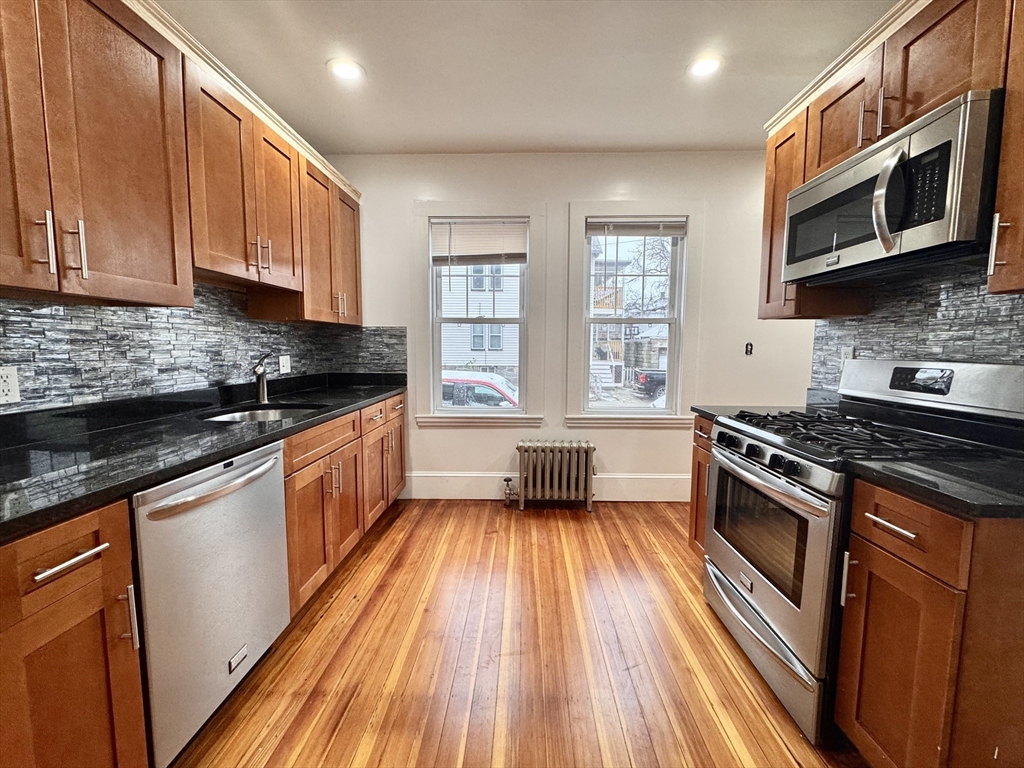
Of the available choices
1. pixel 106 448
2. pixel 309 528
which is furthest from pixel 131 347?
pixel 309 528

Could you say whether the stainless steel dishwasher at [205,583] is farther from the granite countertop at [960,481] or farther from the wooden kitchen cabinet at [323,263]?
the granite countertop at [960,481]

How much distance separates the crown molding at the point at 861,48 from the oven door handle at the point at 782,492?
171 centimetres

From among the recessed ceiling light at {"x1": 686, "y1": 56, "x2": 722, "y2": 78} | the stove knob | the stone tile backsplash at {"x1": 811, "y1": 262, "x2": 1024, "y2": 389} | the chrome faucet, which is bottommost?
the stove knob

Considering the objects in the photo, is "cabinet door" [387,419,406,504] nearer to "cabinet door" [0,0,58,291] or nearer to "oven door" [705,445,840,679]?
"cabinet door" [0,0,58,291]

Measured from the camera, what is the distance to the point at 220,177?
5.62ft

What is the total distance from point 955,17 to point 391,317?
3.15 m

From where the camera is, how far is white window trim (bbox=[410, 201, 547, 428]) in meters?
3.10

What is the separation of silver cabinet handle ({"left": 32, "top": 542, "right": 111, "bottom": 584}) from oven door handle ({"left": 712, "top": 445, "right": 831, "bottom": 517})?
195cm

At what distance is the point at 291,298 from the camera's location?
2.36 m

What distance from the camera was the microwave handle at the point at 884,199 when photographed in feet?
4.31

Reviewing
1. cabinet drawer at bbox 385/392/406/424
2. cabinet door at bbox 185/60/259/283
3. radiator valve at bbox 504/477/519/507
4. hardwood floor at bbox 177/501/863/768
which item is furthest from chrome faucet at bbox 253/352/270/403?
radiator valve at bbox 504/477/519/507

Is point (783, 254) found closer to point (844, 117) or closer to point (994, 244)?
point (844, 117)

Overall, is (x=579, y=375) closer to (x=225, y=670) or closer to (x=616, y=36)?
(x=616, y=36)

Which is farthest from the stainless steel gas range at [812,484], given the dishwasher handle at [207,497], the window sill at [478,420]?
the dishwasher handle at [207,497]
